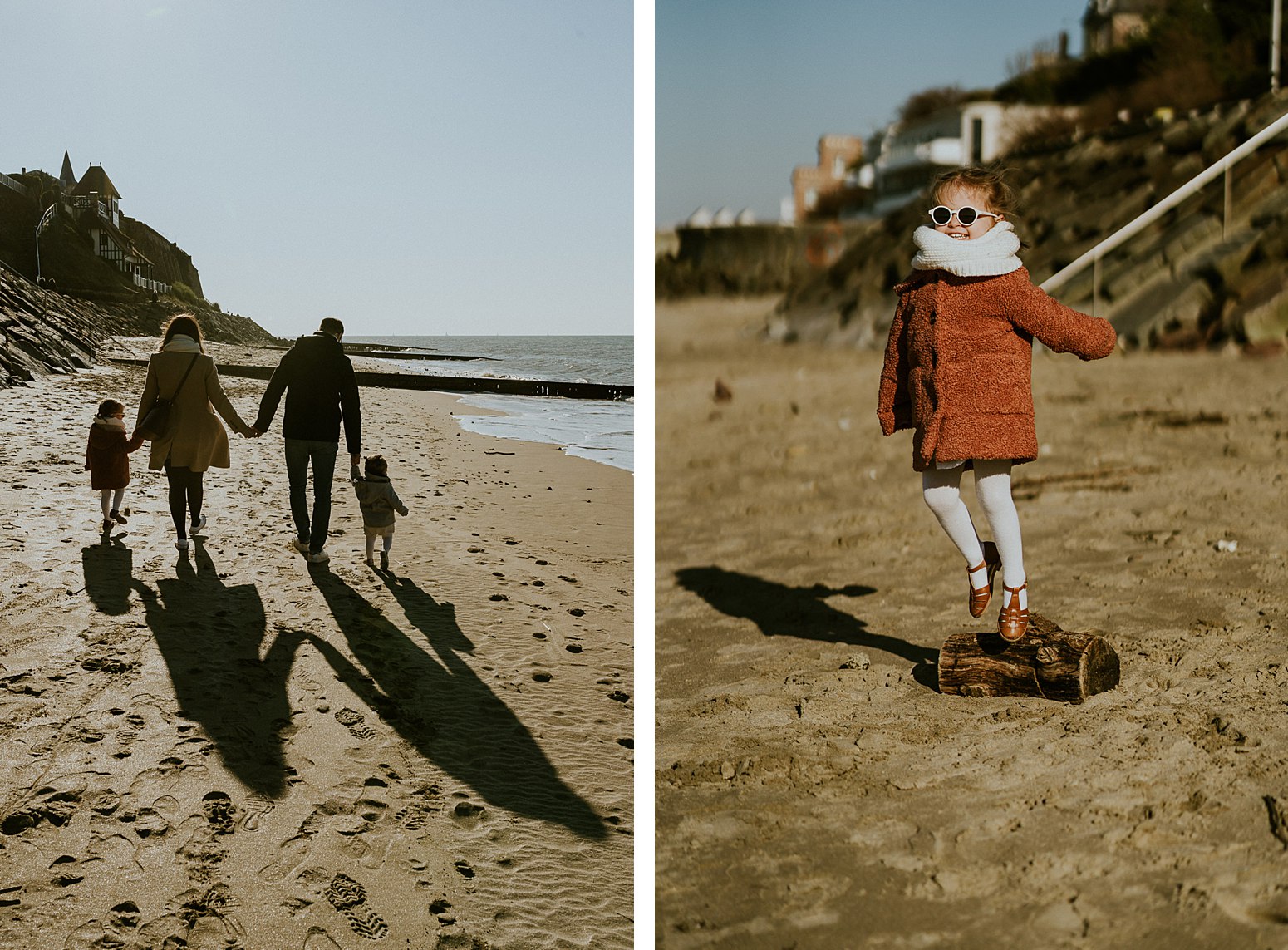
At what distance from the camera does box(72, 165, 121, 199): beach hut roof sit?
7.84ft

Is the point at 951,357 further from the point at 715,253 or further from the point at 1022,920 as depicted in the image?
the point at 715,253

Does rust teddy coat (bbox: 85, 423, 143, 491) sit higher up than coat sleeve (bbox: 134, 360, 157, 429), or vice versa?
coat sleeve (bbox: 134, 360, 157, 429)

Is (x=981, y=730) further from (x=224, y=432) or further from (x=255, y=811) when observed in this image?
(x=224, y=432)

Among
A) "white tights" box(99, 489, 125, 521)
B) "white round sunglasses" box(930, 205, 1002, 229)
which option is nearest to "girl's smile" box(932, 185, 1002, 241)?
"white round sunglasses" box(930, 205, 1002, 229)

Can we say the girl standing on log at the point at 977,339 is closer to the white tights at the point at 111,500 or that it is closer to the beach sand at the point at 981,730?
the beach sand at the point at 981,730

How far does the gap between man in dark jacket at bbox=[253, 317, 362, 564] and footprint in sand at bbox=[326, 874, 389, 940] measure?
75cm

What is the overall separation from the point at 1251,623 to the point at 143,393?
9.94 feet

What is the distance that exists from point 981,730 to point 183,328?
211cm

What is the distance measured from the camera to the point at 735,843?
246 centimetres

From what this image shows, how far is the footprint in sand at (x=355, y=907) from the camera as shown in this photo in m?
2.32

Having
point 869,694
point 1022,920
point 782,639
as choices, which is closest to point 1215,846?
point 1022,920

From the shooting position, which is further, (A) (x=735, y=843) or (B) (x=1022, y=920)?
(A) (x=735, y=843)

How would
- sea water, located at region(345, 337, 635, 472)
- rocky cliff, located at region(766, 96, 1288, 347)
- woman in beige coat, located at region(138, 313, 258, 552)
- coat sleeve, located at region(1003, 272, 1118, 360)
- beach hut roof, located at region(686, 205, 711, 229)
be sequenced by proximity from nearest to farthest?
coat sleeve, located at region(1003, 272, 1118, 360) < woman in beige coat, located at region(138, 313, 258, 552) < sea water, located at region(345, 337, 635, 472) < rocky cliff, located at region(766, 96, 1288, 347) < beach hut roof, located at region(686, 205, 711, 229)

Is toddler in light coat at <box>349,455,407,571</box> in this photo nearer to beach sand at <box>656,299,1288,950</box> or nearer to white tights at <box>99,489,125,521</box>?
white tights at <box>99,489,125,521</box>
